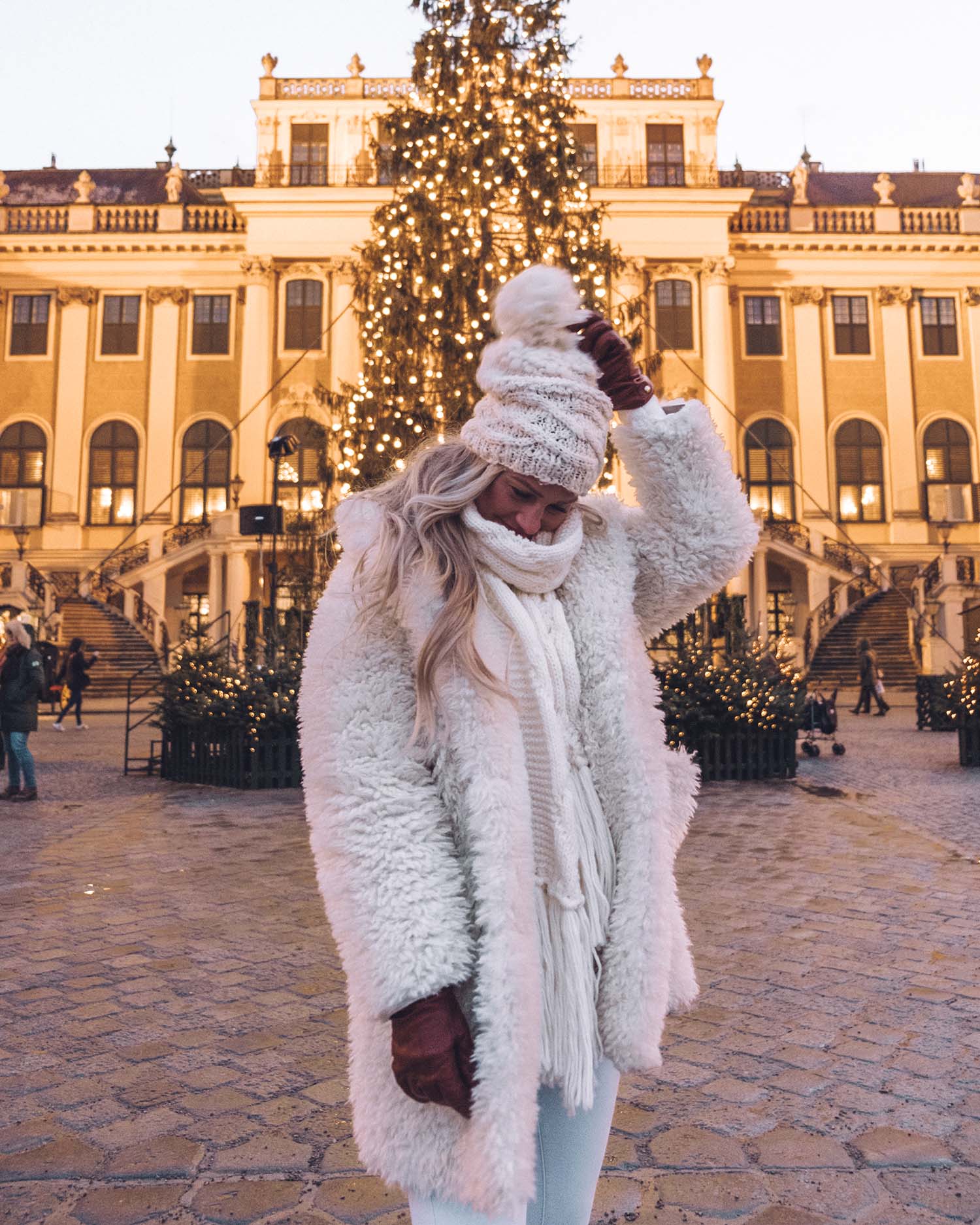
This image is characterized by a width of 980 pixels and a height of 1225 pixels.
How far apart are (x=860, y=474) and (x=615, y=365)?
1214 inches

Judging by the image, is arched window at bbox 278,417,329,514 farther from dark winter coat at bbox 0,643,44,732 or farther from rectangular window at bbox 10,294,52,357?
dark winter coat at bbox 0,643,44,732

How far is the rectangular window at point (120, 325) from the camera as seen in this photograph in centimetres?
3038

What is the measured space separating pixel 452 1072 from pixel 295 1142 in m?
1.59

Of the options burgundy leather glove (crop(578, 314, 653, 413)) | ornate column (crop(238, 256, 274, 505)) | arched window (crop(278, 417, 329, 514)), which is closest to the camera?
burgundy leather glove (crop(578, 314, 653, 413))

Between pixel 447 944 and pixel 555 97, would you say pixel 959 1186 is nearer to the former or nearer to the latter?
pixel 447 944

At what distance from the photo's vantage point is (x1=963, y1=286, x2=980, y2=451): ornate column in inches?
1204

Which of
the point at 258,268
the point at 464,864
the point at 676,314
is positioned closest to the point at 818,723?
the point at 464,864

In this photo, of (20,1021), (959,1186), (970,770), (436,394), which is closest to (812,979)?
(959,1186)

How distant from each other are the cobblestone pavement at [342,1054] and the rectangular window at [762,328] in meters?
26.7

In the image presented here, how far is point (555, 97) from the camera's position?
40.4 ft

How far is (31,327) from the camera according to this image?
3047 centimetres

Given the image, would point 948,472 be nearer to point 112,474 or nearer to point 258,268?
point 258,268

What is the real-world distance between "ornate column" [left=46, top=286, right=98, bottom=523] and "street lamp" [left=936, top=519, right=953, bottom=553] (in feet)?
79.7

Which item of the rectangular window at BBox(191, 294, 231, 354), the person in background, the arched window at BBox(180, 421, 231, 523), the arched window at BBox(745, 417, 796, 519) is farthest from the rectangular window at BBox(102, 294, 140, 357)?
the person in background
